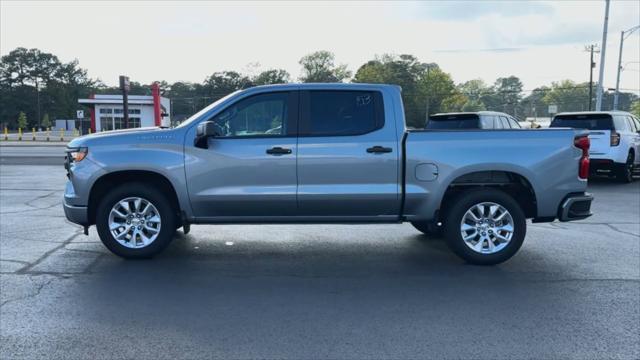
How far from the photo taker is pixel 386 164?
5.80m

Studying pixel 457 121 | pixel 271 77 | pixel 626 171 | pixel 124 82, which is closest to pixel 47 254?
pixel 457 121

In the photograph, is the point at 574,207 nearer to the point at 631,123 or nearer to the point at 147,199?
the point at 147,199

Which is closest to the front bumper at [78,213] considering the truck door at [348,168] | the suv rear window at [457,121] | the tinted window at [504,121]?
the truck door at [348,168]

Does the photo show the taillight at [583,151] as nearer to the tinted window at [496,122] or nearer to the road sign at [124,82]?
the tinted window at [496,122]

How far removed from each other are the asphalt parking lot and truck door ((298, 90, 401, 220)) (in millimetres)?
709

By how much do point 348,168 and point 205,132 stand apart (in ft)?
5.33

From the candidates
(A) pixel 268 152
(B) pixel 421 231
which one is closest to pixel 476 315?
(A) pixel 268 152

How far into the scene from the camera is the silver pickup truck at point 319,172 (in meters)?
5.81

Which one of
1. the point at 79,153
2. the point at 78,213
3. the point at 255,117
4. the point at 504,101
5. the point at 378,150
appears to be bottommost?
the point at 78,213

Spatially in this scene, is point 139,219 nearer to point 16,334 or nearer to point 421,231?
point 16,334

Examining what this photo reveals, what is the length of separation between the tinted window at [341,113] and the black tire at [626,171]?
34.9 ft

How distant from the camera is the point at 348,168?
5.82 meters

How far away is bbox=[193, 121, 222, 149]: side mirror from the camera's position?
5.58 m

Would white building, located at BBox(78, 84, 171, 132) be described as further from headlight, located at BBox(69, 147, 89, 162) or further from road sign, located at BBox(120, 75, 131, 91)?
headlight, located at BBox(69, 147, 89, 162)
